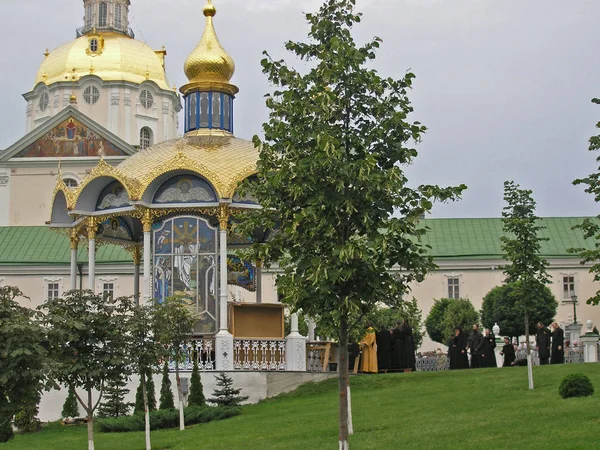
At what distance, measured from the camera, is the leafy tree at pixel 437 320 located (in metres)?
51.8

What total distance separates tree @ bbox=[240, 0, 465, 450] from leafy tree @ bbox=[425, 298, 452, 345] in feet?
122

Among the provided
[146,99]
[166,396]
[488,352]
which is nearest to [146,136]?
[146,99]

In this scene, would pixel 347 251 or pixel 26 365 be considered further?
pixel 26 365

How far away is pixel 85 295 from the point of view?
63.5ft

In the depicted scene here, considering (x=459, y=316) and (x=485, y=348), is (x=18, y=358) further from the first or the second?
(x=459, y=316)

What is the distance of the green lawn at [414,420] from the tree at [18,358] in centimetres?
383

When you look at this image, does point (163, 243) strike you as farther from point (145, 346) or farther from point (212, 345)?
point (145, 346)

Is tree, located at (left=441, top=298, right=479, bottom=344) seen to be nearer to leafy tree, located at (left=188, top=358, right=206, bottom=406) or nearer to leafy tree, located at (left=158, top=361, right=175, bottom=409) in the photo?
leafy tree, located at (left=188, top=358, right=206, bottom=406)

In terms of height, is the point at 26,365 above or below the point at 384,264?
below

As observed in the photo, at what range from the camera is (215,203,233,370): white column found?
83.2ft

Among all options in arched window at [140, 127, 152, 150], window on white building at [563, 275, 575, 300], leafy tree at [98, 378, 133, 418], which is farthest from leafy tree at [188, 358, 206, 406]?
arched window at [140, 127, 152, 150]

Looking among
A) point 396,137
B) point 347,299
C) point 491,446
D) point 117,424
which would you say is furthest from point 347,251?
point 117,424

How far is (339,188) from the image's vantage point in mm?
14000

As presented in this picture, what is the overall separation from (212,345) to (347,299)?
39.6 ft
